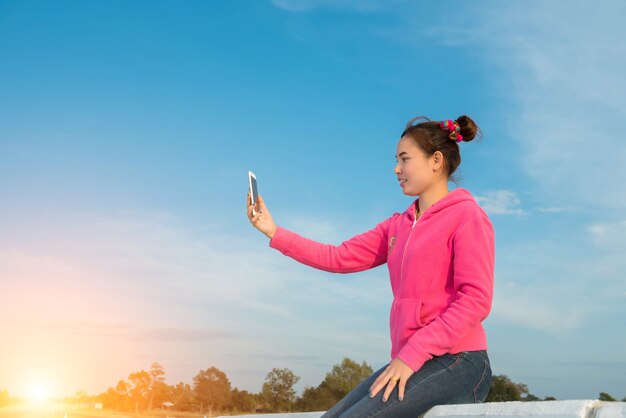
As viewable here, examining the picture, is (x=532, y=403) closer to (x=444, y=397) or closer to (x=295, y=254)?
(x=444, y=397)

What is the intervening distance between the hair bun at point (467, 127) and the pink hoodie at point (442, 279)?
11.7 inches

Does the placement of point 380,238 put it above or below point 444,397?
above

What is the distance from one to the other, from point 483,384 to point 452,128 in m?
1.19

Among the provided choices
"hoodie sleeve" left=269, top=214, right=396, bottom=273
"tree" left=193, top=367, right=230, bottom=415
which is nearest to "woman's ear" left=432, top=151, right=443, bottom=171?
"hoodie sleeve" left=269, top=214, right=396, bottom=273

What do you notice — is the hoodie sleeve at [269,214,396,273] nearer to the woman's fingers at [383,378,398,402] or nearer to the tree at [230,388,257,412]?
the woman's fingers at [383,378,398,402]

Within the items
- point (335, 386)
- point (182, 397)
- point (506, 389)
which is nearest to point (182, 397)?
point (182, 397)

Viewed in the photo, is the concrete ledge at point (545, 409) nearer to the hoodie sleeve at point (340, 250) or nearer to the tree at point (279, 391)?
the hoodie sleeve at point (340, 250)

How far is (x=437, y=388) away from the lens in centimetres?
275

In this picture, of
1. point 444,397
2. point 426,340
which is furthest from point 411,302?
point 444,397

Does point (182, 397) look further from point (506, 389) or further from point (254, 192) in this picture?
point (254, 192)

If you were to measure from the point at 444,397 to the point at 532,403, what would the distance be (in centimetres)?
53

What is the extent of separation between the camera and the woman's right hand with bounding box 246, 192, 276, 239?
151 inches

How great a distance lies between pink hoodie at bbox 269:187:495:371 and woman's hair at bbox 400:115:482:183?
0.19m

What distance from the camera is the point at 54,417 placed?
23047mm
